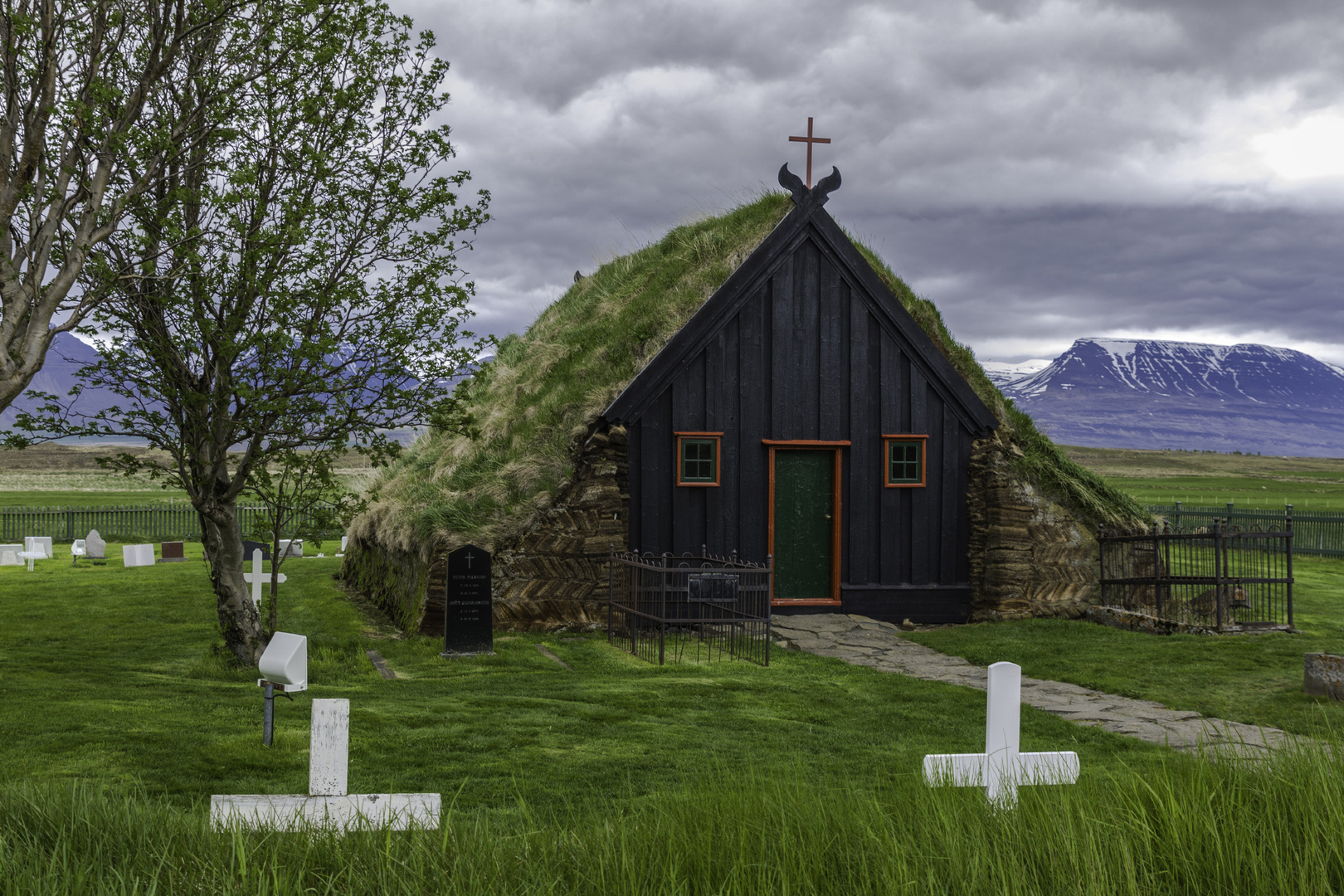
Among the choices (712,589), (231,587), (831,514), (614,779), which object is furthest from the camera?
(831,514)

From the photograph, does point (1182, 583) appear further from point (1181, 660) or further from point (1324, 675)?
point (1324, 675)

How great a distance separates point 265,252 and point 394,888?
8.90 metres

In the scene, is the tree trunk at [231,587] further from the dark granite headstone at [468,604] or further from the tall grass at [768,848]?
the tall grass at [768,848]

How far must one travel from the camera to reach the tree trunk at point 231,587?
39.0ft

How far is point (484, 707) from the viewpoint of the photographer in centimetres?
973

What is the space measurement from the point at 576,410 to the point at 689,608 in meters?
3.85

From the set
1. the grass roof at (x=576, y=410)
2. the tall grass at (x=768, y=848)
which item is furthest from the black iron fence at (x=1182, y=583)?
the tall grass at (x=768, y=848)

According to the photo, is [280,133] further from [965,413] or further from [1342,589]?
[1342,589]

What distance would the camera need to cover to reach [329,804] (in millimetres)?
4738

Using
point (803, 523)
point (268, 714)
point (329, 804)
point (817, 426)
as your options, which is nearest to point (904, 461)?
point (817, 426)

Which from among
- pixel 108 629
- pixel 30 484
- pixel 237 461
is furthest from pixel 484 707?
pixel 30 484

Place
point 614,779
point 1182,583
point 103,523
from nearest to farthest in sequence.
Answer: point 614,779
point 1182,583
point 103,523

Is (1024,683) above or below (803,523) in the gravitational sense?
below

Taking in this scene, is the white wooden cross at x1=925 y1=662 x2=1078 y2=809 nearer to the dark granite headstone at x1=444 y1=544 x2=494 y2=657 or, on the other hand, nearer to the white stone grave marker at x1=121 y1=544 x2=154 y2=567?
the dark granite headstone at x1=444 y1=544 x2=494 y2=657
